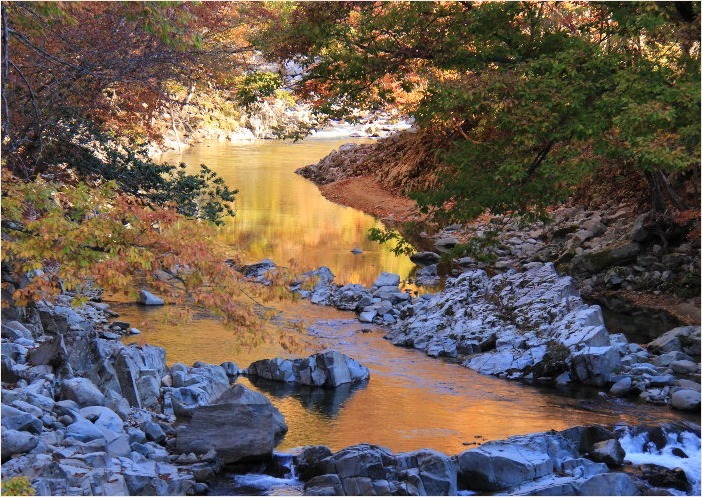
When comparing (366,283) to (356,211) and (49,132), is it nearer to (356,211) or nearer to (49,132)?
(49,132)

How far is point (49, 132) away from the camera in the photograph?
1323 cm

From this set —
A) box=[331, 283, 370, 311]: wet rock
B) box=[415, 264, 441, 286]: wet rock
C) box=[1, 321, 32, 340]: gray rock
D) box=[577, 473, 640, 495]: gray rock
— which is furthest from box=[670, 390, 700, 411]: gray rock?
box=[1, 321, 32, 340]: gray rock

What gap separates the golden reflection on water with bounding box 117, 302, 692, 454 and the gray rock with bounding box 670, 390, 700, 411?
0.54ft

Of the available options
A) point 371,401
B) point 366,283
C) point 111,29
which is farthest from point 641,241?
point 111,29

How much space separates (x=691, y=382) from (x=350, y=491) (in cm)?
532

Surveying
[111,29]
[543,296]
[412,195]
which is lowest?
[543,296]

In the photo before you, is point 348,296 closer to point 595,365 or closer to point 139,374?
point 595,365

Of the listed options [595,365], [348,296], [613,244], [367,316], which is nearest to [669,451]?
[595,365]

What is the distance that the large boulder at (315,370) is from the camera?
10992 mm

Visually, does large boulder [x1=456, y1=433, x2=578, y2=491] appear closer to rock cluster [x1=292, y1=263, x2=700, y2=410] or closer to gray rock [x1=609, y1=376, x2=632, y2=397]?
rock cluster [x1=292, y1=263, x2=700, y2=410]

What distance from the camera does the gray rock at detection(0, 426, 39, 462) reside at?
697cm

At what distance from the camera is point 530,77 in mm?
11906

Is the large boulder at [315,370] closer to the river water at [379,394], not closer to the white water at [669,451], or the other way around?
the river water at [379,394]

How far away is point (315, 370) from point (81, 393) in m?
3.32
